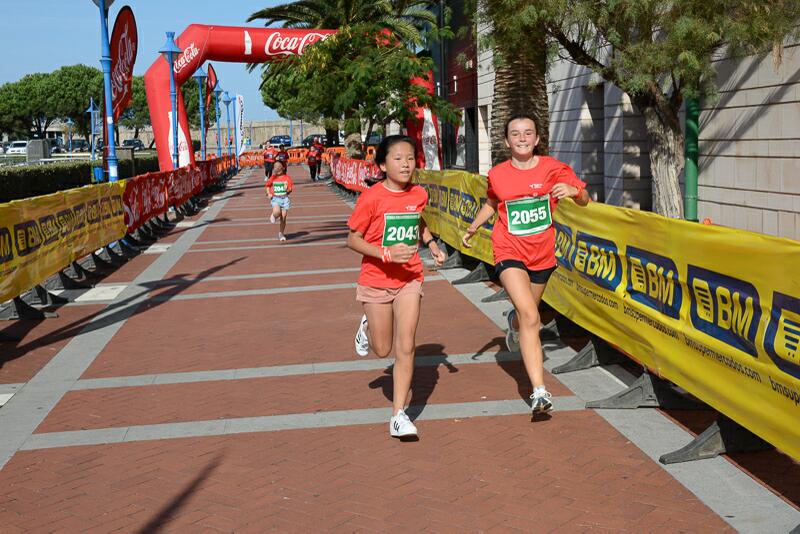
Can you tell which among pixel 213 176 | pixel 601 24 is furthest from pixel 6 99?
pixel 601 24

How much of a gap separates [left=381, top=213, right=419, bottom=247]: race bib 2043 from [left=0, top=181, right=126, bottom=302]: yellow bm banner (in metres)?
5.88

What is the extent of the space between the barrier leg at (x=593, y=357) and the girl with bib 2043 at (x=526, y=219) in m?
1.39

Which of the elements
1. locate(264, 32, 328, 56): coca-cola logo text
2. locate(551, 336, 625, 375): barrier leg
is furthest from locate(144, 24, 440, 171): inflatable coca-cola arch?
locate(551, 336, 625, 375): barrier leg

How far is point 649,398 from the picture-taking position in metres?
6.68

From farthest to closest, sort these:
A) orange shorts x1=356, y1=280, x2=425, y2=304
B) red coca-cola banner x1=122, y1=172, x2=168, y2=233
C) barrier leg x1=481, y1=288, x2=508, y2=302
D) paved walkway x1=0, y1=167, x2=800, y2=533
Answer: red coca-cola banner x1=122, y1=172, x2=168, y2=233 < barrier leg x1=481, y1=288, x2=508, y2=302 < orange shorts x1=356, y1=280, x2=425, y2=304 < paved walkway x1=0, y1=167, x2=800, y2=533

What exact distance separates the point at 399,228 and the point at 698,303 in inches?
75.1

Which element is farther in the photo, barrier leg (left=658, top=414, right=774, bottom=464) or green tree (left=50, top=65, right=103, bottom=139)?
green tree (left=50, top=65, right=103, bottom=139)

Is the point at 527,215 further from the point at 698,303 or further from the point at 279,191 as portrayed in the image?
the point at 279,191

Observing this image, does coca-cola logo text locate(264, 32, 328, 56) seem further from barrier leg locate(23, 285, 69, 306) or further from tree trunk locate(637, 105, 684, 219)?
barrier leg locate(23, 285, 69, 306)

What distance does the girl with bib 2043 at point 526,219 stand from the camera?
6.40m

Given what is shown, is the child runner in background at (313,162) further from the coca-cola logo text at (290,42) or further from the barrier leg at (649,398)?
the barrier leg at (649,398)

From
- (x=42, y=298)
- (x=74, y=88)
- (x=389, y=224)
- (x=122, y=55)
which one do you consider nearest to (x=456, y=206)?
(x=42, y=298)

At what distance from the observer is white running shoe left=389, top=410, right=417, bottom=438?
599 cm

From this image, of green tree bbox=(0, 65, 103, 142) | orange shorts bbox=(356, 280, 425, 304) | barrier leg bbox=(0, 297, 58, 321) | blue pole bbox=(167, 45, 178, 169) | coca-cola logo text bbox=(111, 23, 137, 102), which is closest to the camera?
orange shorts bbox=(356, 280, 425, 304)
